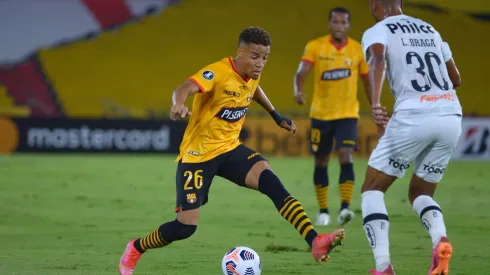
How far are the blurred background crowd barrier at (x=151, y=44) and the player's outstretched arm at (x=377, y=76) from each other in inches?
932

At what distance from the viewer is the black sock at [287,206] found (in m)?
6.94

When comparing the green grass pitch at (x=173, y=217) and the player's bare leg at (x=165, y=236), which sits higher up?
the player's bare leg at (x=165, y=236)

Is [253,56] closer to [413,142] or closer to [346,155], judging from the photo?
[413,142]

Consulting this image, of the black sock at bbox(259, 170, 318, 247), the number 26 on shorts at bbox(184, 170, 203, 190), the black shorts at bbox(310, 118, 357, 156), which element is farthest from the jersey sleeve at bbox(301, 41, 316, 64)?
the number 26 on shorts at bbox(184, 170, 203, 190)

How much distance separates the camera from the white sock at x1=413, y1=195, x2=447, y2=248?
20.6 feet

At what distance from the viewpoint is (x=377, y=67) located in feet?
20.7

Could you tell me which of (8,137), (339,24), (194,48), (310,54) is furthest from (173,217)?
(194,48)

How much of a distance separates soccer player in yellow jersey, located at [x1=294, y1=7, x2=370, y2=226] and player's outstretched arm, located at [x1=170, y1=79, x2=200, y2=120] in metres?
4.74

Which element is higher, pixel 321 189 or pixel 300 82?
pixel 300 82

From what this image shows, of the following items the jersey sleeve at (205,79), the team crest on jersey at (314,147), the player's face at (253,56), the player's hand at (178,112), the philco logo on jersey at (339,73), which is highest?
the player's face at (253,56)

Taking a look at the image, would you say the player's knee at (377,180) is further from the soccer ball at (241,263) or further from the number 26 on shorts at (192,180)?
the number 26 on shorts at (192,180)

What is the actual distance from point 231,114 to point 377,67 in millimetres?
1531

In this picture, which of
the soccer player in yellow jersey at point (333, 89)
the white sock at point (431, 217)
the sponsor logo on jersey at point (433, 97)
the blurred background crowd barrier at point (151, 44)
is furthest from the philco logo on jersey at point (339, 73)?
the blurred background crowd barrier at point (151, 44)

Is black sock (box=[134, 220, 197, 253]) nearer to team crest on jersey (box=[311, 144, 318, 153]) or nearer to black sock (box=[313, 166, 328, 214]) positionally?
black sock (box=[313, 166, 328, 214])
